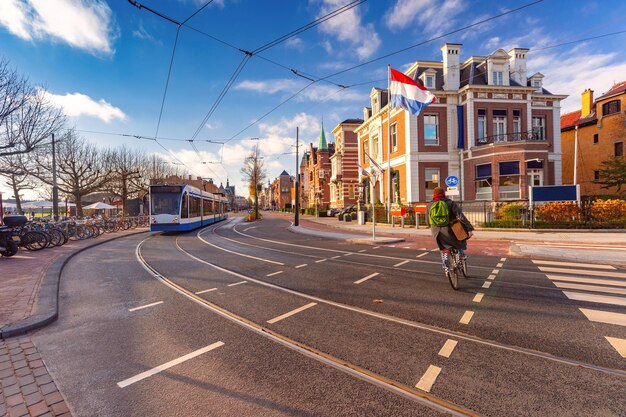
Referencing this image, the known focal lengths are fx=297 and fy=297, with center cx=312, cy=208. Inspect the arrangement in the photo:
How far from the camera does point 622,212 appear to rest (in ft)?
50.1

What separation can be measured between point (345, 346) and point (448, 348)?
1.24 m

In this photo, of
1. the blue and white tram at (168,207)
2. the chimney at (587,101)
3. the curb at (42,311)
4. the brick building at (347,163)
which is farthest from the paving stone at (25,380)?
the chimney at (587,101)

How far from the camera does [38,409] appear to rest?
2639 mm

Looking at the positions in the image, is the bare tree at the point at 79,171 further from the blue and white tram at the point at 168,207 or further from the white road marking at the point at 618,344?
the white road marking at the point at 618,344

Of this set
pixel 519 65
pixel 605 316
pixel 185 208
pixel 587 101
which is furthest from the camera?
pixel 587 101

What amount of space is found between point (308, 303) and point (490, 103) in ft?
94.5

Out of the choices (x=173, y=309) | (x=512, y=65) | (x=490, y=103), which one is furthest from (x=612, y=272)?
(x=512, y=65)

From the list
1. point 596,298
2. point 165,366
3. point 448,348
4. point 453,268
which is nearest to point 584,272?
point 596,298

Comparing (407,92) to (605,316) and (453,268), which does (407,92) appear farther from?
(605,316)

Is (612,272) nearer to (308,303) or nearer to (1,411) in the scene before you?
(308,303)

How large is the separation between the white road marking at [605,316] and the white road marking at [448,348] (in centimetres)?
243

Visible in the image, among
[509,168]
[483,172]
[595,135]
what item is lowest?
[483,172]

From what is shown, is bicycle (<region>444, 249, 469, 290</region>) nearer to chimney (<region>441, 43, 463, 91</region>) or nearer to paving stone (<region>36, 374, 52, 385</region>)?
paving stone (<region>36, 374, 52, 385</region>)

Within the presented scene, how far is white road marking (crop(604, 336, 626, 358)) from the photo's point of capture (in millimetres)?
3444
